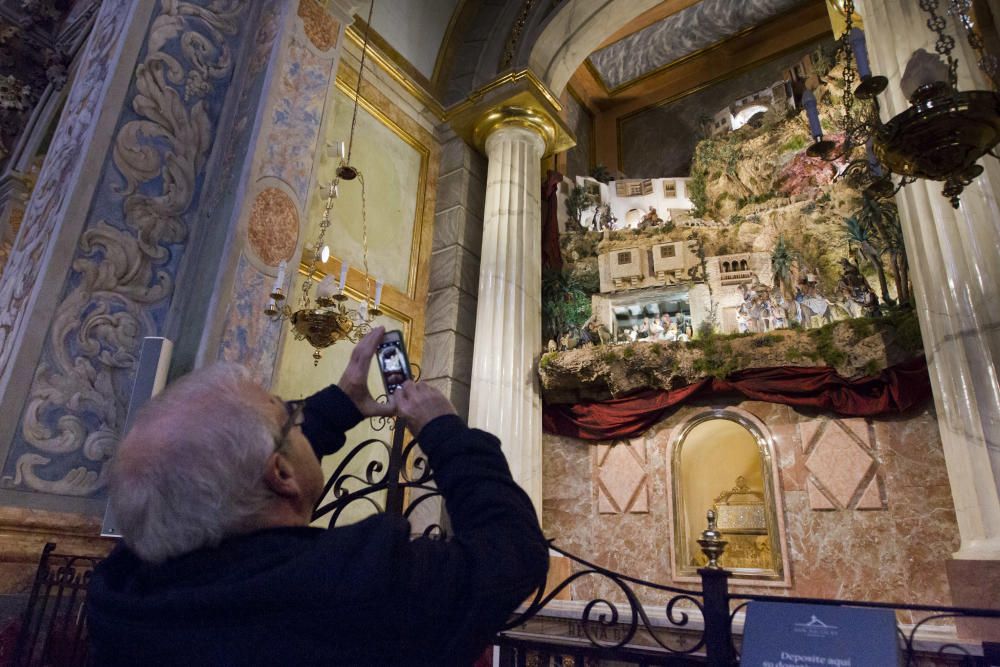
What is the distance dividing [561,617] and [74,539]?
10.1 ft

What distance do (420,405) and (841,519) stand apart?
20.6 ft

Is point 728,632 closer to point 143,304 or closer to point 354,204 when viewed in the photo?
point 143,304

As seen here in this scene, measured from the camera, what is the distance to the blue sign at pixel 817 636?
148cm

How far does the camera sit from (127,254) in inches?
151

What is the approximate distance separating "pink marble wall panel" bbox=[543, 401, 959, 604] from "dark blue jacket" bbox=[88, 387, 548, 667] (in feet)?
20.0

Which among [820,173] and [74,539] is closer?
[74,539]

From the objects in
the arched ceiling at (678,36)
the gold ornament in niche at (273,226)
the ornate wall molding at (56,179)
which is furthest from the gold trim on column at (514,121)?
the arched ceiling at (678,36)

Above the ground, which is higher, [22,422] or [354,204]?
[354,204]

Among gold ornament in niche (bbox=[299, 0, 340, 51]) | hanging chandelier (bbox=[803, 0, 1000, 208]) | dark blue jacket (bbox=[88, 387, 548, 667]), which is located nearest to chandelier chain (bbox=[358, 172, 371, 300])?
gold ornament in niche (bbox=[299, 0, 340, 51])

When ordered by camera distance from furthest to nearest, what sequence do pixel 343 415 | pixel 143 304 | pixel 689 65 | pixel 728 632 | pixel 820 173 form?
pixel 689 65
pixel 820 173
pixel 143 304
pixel 728 632
pixel 343 415

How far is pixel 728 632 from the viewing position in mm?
1791

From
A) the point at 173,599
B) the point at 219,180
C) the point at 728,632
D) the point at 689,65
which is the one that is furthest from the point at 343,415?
the point at 689,65

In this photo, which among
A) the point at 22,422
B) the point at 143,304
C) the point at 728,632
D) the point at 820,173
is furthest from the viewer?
the point at 820,173

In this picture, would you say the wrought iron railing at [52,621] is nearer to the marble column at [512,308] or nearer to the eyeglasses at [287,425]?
the eyeglasses at [287,425]
